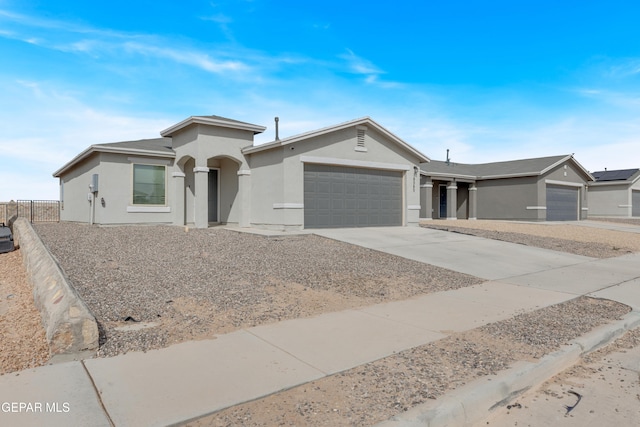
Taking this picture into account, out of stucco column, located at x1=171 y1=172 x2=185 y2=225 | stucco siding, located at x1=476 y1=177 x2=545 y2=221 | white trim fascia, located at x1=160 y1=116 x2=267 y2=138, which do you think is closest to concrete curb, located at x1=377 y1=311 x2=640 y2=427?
white trim fascia, located at x1=160 y1=116 x2=267 y2=138

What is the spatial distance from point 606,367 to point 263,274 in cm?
586

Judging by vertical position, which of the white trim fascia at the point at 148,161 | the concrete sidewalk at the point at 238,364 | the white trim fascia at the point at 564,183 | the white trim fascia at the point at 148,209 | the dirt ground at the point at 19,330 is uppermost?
the white trim fascia at the point at 148,161

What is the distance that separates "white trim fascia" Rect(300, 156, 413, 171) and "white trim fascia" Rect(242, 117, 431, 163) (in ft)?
2.56

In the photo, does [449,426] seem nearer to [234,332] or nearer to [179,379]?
[179,379]

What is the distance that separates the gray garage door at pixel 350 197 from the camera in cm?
1622

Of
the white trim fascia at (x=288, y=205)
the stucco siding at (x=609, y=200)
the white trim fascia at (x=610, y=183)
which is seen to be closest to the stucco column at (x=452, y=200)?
Result: the white trim fascia at (x=610, y=183)

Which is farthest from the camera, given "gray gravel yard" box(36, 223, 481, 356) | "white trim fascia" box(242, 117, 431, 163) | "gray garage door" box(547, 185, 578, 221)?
"gray garage door" box(547, 185, 578, 221)

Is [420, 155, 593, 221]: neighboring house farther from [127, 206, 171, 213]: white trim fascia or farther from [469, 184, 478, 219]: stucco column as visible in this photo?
[127, 206, 171, 213]: white trim fascia

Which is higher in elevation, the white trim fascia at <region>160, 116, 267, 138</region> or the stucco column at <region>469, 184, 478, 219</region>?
the white trim fascia at <region>160, 116, 267, 138</region>

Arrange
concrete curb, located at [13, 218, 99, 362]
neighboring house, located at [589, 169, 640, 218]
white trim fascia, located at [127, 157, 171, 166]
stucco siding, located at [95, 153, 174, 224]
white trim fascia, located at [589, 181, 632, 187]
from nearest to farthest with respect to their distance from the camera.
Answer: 1. concrete curb, located at [13, 218, 99, 362]
2. stucco siding, located at [95, 153, 174, 224]
3. white trim fascia, located at [127, 157, 171, 166]
4. white trim fascia, located at [589, 181, 632, 187]
5. neighboring house, located at [589, 169, 640, 218]

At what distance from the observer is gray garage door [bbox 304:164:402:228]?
1622cm

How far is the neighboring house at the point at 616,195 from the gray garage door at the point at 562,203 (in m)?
7.05

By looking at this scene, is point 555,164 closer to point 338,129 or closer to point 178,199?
point 338,129

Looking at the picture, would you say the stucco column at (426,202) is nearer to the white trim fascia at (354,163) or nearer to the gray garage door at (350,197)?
the white trim fascia at (354,163)
